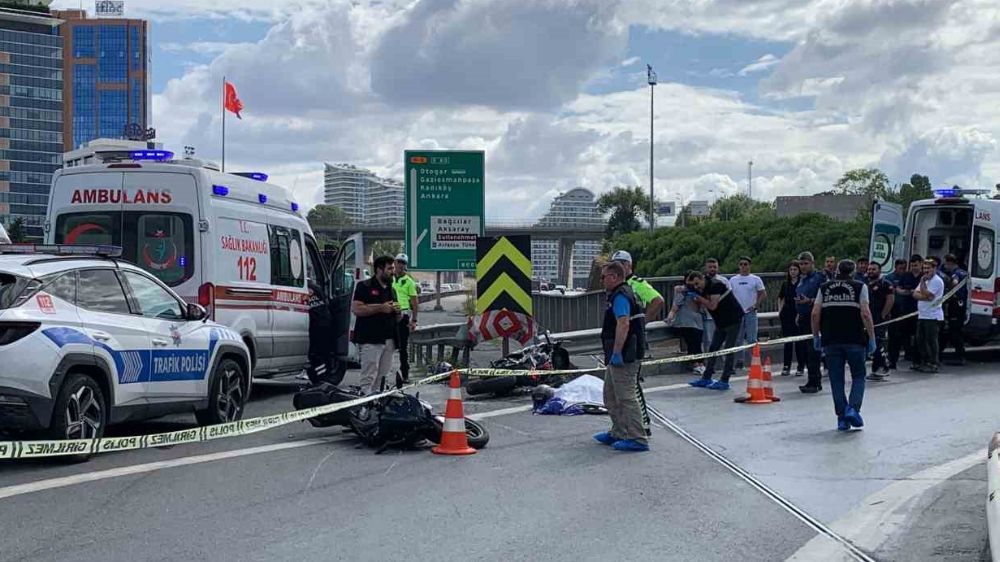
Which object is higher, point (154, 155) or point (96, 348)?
point (154, 155)

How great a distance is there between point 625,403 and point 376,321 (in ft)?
12.3

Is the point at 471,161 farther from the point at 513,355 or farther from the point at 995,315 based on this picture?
the point at 995,315

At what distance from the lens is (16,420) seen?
819 cm

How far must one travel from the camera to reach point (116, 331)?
9.20 metres

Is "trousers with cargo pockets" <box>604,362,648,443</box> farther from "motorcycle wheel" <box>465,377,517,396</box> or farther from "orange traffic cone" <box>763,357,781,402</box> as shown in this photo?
"orange traffic cone" <box>763,357,781,402</box>

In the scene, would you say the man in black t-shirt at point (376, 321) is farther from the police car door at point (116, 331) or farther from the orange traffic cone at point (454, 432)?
the police car door at point (116, 331)

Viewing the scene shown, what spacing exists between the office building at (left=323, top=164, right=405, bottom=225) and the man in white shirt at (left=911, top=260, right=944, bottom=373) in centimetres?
8003

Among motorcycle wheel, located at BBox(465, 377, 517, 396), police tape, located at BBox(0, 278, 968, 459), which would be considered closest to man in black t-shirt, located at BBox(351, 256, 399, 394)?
motorcycle wheel, located at BBox(465, 377, 517, 396)

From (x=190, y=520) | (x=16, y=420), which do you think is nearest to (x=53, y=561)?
(x=190, y=520)

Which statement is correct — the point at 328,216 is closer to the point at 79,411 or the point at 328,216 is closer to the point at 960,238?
the point at 960,238

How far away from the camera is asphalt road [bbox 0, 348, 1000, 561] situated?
6.46 m

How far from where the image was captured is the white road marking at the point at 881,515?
21.5ft

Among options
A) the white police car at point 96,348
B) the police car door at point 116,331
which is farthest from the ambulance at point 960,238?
the police car door at point 116,331

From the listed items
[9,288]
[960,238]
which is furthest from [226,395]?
[960,238]
